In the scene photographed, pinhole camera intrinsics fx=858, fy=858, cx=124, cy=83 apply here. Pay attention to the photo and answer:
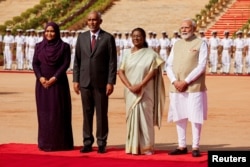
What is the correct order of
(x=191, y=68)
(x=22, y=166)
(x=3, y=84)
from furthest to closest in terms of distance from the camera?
1. (x=3, y=84)
2. (x=191, y=68)
3. (x=22, y=166)

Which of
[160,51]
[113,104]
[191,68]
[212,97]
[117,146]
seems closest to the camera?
[191,68]

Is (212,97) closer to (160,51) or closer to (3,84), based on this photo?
(3,84)

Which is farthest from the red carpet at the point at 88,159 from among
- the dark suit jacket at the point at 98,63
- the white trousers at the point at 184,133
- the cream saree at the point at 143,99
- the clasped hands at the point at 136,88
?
the dark suit jacket at the point at 98,63

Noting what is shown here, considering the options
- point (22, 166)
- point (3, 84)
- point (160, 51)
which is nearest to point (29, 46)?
point (160, 51)

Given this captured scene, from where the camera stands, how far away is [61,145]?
1074 centimetres

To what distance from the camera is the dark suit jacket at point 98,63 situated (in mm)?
10641

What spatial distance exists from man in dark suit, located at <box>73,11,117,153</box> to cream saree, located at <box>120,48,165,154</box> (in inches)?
9.9

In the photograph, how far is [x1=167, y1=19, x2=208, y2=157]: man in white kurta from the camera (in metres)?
10.2

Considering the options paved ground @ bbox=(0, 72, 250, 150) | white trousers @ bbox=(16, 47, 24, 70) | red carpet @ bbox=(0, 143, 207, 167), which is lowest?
red carpet @ bbox=(0, 143, 207, 167)

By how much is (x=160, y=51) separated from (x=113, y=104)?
11.4m

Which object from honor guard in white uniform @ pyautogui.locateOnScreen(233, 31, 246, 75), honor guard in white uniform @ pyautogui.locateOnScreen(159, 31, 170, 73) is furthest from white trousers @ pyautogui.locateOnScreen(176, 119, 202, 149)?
honor guard in white uniform @ pyautogui.locateOnScreen(159, 31, 170, 73)

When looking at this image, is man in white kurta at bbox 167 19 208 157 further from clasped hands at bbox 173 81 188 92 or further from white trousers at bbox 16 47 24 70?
white trousers at bbox 16 47 24 70

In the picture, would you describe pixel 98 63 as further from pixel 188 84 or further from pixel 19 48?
pixel 19 48

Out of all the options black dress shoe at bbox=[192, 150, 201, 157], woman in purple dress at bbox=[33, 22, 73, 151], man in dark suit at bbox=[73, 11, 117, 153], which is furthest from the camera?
woman in purple dress at bbox=[33, 22, 73, 151]
